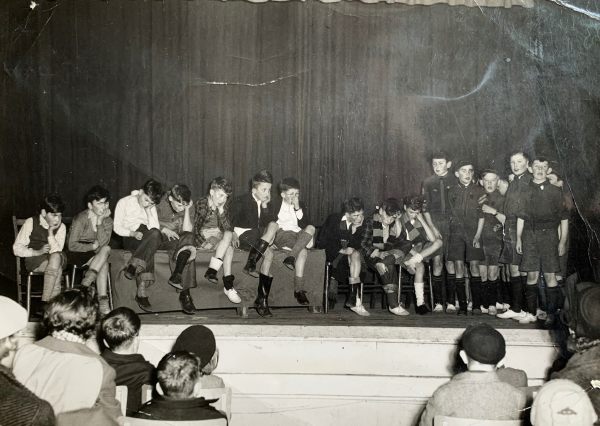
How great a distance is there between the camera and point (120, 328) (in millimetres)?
3199

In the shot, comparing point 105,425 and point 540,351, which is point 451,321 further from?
point 105,425

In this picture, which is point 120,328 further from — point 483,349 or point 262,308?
point 262,308

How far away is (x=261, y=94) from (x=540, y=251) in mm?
3731

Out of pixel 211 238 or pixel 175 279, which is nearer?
pixel 175 279

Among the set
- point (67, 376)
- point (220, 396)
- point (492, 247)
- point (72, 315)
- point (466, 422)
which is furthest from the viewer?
point (492, 247)

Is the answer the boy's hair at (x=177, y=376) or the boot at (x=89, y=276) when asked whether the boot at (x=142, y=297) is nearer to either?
the boot at (x=89, y=276)

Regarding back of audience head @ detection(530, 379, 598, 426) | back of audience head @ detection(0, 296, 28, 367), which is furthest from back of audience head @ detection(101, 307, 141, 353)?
back of audience head @ detection(530, 379, 598, 426)

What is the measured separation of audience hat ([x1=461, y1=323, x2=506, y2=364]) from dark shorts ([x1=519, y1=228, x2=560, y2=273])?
286 centimetres

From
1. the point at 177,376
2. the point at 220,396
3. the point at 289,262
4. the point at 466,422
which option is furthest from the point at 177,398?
the point at 289,262

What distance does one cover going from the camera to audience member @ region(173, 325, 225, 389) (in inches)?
123

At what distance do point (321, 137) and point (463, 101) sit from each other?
165 cm

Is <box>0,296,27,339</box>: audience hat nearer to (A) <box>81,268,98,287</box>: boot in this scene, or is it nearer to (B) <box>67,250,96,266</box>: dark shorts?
(A) <box>81,268,98,287</box>: boot

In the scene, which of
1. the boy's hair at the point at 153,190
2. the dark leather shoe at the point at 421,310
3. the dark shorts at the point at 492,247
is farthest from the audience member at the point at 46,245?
the dark shorts at the point at 492,247

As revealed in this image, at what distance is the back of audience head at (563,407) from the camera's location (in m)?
1.95
